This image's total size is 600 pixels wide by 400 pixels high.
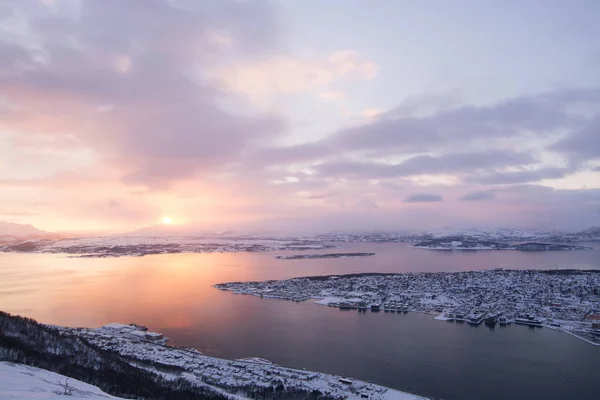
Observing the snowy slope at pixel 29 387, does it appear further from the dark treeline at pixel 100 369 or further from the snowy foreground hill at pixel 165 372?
the dark treeline at pixel 100 369

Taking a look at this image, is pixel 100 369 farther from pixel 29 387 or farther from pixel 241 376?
pixel 29 387

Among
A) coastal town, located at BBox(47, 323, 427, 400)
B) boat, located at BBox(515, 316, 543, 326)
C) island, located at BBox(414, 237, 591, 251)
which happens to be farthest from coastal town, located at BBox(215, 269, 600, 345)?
island, located at BBox(414, 237, 591, 251)

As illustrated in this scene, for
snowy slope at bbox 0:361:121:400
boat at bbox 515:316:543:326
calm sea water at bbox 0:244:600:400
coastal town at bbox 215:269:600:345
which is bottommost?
calm sea water at bbox 0:244:600:400

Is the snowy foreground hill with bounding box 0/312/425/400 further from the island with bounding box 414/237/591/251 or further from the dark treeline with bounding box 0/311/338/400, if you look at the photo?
the island with bounding box 414/237/591/251

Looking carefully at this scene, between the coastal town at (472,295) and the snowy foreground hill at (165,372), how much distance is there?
25.7ft

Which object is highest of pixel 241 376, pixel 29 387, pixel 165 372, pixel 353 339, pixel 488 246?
pixel 29 387

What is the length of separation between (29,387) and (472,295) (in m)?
18.4

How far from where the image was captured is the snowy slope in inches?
126

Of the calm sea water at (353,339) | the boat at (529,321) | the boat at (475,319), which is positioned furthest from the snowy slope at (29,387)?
the boat at (529,321)

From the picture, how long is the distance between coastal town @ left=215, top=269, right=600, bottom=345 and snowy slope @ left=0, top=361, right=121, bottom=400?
12.8 m

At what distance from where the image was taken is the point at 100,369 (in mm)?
7801

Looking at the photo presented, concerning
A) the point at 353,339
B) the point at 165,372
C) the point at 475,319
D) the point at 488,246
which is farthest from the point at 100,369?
the point at 488,246

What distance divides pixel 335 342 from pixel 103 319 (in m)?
9.32

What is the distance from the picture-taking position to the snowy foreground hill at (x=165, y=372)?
6.91 metres
